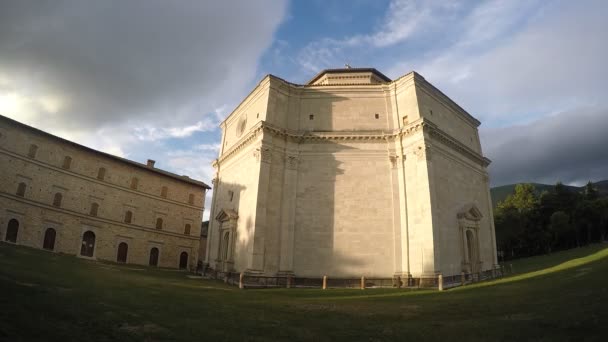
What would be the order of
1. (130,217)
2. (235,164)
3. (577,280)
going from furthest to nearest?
1. (130,217)
2. (235,164)
3. (577,280)

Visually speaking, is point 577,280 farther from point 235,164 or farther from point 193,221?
point 193,221

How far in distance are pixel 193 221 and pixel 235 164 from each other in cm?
1880

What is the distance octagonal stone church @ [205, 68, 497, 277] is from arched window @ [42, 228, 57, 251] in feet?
57.5

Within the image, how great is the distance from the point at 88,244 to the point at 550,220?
6105cm

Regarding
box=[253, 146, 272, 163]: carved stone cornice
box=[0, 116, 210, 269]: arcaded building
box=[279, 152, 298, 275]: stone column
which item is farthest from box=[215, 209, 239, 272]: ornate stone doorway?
box=[0, 116, 210, 269]: arcaded building

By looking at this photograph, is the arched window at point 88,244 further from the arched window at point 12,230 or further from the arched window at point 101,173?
the arched window at point 101,173

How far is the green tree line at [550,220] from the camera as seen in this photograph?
163 feet

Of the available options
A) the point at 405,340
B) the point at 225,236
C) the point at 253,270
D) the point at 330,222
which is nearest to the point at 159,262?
the point at 225,236

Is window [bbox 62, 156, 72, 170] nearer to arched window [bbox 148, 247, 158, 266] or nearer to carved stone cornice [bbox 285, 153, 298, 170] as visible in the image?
arched window [bbox 148, 247, 158, 266]

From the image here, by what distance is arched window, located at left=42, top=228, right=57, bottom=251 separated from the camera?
31.7m

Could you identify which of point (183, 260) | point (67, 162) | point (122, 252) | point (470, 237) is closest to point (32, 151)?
point (67, 162)

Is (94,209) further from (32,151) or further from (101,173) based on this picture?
(32,151)

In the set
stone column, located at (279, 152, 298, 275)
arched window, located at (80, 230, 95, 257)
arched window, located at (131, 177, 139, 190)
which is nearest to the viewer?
stone column, located at (279, 152, 298, 275)

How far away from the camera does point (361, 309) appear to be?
1199cm
